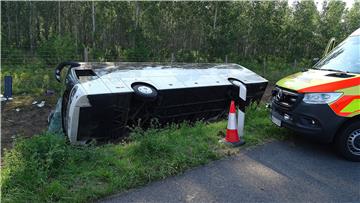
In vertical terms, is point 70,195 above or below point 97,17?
below

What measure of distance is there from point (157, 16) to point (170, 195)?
12673mm

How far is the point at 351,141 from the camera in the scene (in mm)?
5254

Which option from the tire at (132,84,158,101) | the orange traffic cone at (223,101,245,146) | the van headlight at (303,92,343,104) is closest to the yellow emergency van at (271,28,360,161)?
the van headlight at (303,92,343,104)

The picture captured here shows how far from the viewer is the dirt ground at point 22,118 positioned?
7.45 m

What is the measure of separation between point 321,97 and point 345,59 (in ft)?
4.31

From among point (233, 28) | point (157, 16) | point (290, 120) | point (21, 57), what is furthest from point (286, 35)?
point (290, 120)

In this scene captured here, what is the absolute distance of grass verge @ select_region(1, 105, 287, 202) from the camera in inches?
151

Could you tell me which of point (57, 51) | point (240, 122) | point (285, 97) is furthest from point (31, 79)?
point (285, 97)

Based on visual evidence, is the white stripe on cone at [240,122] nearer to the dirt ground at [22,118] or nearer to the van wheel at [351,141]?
the van wheel at [351,141]

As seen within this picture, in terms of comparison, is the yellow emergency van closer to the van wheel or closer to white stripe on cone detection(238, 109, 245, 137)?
the van wheel

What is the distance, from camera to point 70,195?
12.4ft

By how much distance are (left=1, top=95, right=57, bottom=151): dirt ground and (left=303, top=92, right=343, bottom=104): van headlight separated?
217 inches

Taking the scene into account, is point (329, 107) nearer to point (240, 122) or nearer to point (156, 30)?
point (240, 122)

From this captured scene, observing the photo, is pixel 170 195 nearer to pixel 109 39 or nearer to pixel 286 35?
pixel 109 39
